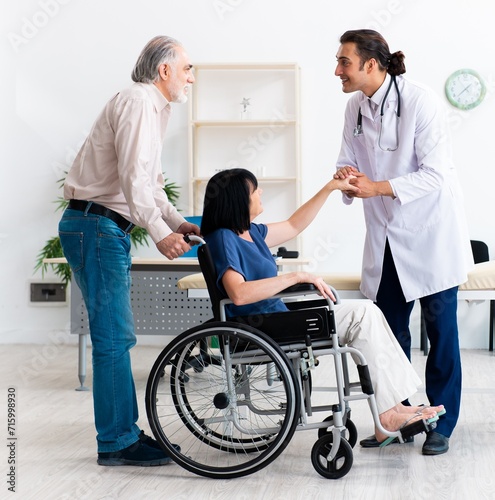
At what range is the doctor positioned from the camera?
8.82 feet

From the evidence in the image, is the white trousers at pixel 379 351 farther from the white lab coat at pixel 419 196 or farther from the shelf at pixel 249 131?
the shelf at pixel 249 131

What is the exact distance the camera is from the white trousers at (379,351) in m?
2.42

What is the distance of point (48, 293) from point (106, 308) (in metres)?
3.28

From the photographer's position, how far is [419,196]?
2.67 meters

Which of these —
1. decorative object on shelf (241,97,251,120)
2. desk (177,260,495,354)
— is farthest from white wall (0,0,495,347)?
desk (177,260,495,354)

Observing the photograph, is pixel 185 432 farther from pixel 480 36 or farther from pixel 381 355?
pixel 480 36

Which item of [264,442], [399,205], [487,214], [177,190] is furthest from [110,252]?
[487,214]

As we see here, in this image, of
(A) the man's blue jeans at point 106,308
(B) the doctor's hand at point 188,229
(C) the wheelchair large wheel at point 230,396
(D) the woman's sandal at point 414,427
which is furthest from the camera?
(B) the doctor's hand at point 188,229

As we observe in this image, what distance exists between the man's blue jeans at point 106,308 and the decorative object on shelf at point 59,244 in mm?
2806

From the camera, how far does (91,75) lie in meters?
5.59

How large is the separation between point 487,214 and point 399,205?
276 cm

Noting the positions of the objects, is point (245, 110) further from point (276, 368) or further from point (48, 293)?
point (276, 368)

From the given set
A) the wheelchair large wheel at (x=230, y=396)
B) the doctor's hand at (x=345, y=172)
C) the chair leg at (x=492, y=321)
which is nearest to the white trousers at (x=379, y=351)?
the wheelchair large wheel at (x=230, y=396)

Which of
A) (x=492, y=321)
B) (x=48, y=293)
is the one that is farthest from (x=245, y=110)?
(x=492, y=321)
